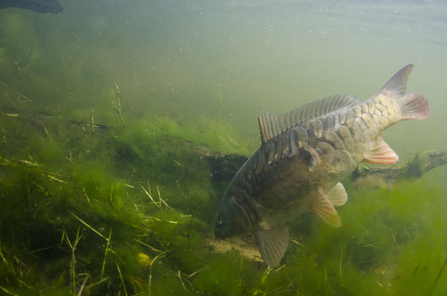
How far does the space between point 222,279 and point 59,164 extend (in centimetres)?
247

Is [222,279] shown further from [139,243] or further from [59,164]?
[59,164]

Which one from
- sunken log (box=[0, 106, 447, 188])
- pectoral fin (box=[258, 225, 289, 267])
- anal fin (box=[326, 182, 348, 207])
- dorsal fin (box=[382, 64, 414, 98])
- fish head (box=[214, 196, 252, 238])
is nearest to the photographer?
pectoral fin (box=[258, 225, 289, 267])

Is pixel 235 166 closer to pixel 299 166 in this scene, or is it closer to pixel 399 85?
pixel 299 166

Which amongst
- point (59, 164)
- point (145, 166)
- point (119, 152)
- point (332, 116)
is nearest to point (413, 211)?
point (332, 116)

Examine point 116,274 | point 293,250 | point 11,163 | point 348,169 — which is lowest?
point 293,250

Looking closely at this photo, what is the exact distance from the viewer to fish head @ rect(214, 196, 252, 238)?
2.84 metres

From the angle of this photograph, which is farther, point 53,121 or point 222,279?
point 53,121

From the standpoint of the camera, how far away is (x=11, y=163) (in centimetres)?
271

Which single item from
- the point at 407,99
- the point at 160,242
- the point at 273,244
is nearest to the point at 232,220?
the point at 273,244

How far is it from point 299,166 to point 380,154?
1118 mm

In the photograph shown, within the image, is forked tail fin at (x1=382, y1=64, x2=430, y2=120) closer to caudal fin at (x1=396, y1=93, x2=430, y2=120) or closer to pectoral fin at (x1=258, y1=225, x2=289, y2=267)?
caudal fin at (x1=396, y1=93, x2=430, y2=120)

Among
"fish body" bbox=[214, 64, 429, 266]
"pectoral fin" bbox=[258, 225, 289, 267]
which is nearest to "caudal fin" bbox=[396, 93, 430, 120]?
"fish body" bbox=[214, 64, 429, 266]

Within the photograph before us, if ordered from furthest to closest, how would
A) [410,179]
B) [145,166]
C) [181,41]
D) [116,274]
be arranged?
[181,41] → [410,179] → [145,166] → [116,274]

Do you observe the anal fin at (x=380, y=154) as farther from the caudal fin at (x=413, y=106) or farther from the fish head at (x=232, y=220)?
the fish head at (x=232, y=220)
